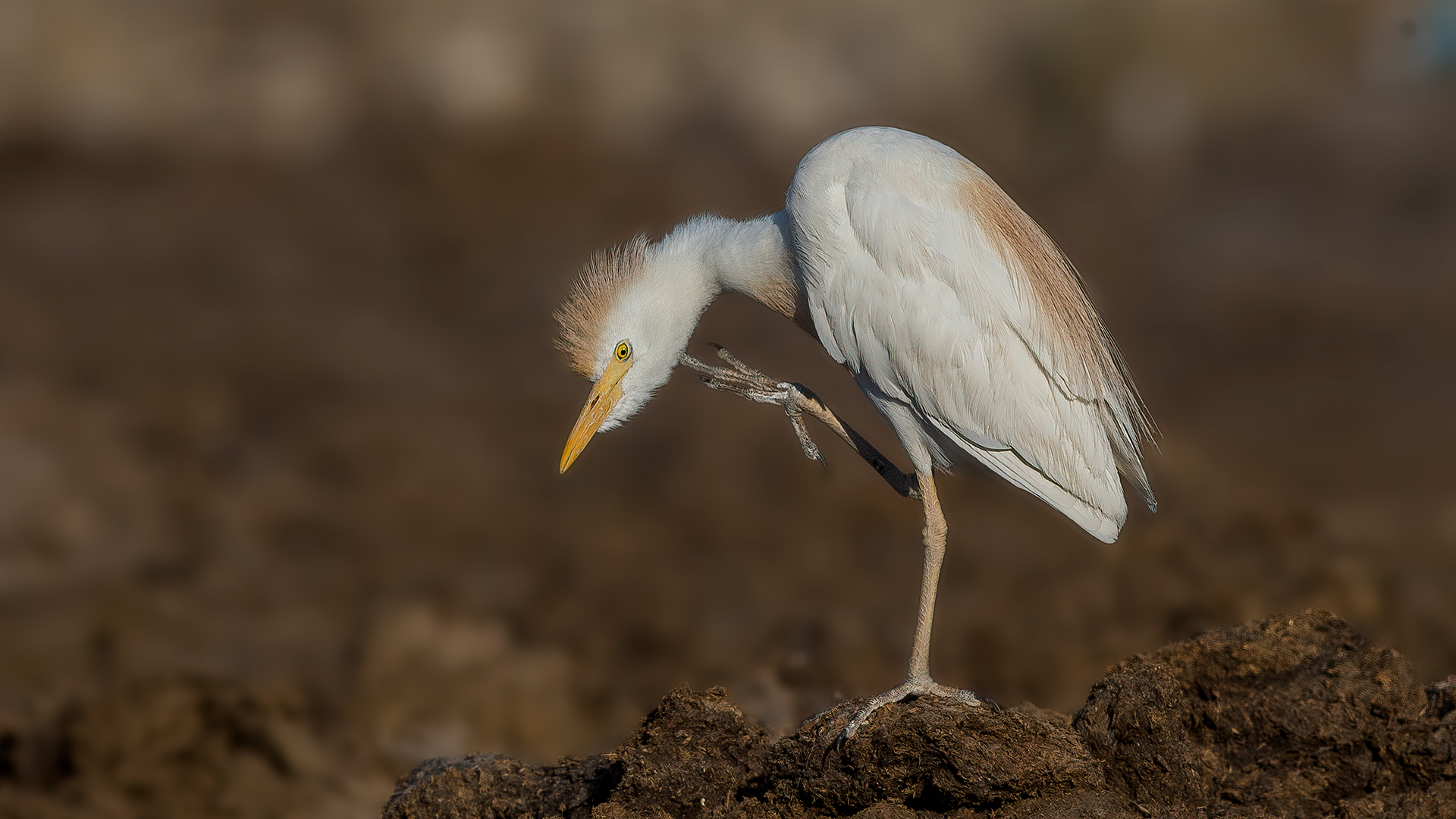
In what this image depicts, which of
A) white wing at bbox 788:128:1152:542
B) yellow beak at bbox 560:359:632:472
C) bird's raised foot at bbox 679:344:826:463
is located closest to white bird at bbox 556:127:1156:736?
white wing at bbox 788:128:1152:542

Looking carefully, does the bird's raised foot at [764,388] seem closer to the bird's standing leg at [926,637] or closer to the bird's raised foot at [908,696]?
the bird's standing leg at [926,637]

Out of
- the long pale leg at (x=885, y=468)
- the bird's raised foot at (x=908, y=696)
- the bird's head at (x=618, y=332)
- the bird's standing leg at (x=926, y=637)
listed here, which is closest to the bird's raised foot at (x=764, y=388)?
the long pale leg at (x=885, y=468)

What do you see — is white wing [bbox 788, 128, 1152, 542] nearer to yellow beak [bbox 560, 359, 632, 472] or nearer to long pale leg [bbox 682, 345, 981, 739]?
long pale leg [bbox 682, 345, 981, 739]

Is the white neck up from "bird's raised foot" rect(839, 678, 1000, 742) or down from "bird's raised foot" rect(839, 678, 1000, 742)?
up

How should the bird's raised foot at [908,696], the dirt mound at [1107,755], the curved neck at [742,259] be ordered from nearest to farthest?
the dirt mound at [1107,755]
the bird's raised foot at [908,696]
the curved neck at [742,259]

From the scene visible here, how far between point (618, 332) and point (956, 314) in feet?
3.20

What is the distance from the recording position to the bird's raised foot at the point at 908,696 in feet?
8.51

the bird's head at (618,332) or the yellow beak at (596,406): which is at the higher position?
the bird's head at (618,332)

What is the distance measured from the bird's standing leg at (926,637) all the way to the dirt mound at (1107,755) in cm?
10

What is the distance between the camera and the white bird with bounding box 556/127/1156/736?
2895mm

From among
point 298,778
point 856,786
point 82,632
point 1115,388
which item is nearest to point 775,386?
point 1115,388

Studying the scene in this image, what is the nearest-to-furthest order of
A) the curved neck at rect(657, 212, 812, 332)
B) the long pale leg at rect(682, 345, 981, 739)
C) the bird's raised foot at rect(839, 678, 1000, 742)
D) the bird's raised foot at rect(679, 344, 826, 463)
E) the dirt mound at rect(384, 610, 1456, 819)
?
1. the dirt mound at rect(384, 610, 1456, 819)
2. the bird's raised foot at rect(839, 678, 1000, 742)
3. the long pale leg at rect(682, 345, 981, 739)
4. the curved neck at rect(657, 212, 812, 332)
5. the bird's raised foot at rect(679, 344, 826, 463)

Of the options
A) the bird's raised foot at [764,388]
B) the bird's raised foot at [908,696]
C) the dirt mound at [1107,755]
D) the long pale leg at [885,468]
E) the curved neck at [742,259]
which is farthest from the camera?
the bird's raised foot at [764,388]

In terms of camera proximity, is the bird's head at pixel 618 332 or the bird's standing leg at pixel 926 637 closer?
the bird's standing leg at pixel 926 637
